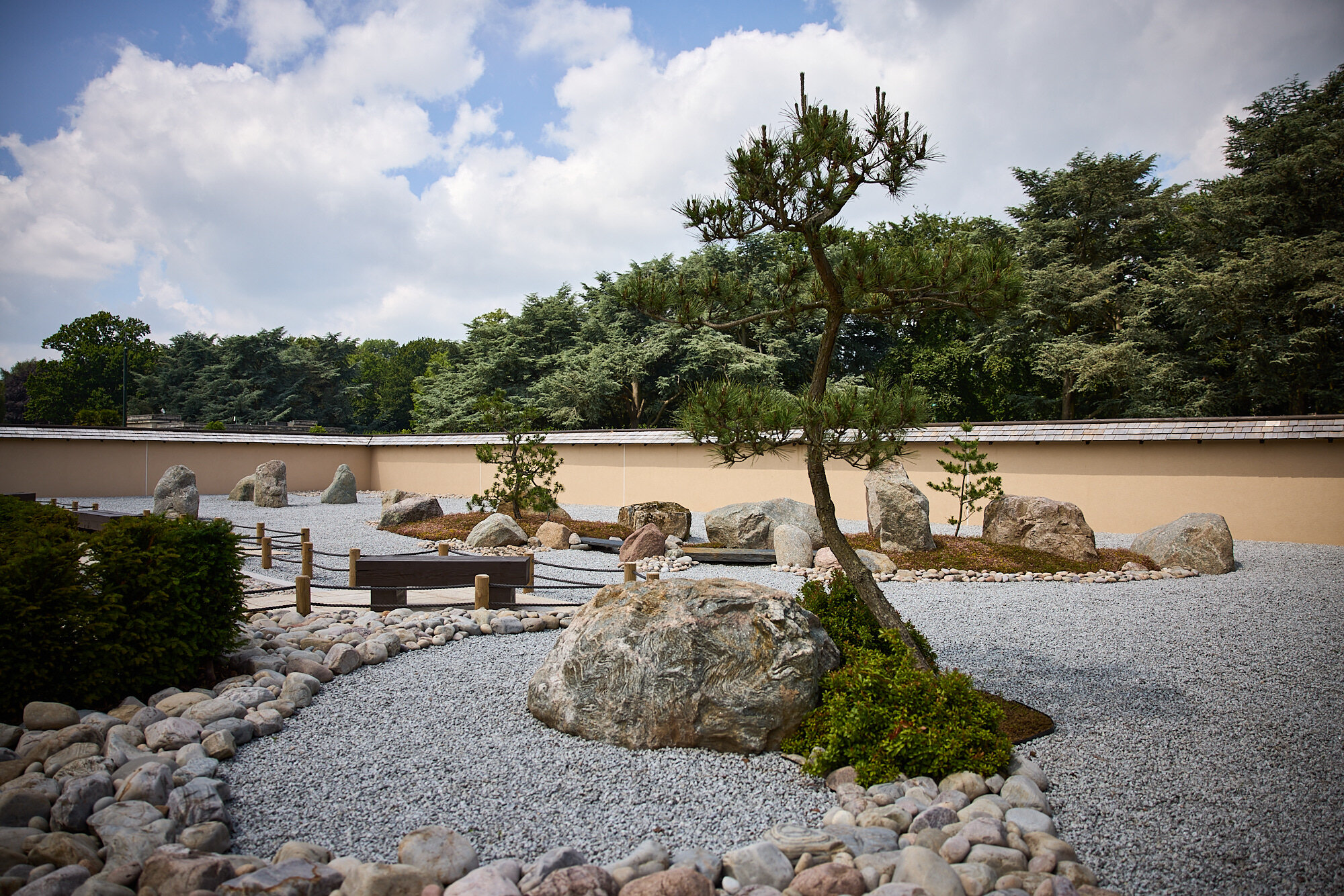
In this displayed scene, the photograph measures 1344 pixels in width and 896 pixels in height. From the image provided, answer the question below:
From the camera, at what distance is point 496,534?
1120 centimetres

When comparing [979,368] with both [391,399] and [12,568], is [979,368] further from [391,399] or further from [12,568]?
[391,399]

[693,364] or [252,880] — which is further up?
[693,364]

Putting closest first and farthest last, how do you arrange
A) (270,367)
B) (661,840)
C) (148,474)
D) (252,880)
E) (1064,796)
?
1. (252,880)
2. (661,840)
3. (1064,796)
4. (148,474)
5. (270,367)

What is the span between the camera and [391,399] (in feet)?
148

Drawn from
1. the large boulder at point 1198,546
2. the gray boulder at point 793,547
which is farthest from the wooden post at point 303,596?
the large boulder at point 1198,546

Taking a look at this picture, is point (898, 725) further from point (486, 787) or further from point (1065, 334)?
point (1065, 334)

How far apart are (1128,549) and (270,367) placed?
116 feet

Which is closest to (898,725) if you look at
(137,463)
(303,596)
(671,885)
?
(671,885)

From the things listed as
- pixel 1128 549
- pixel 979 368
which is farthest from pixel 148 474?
pixel 979 368

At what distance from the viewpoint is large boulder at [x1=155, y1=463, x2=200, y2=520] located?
48.6 ft

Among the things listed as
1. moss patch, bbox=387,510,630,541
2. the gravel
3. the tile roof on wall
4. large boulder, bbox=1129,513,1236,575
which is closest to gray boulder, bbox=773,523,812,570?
the tile roof on wall

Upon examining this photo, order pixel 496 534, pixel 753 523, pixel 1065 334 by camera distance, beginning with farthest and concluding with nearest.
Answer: pixel 1065 334, pixel 496 534, pixel 753 523

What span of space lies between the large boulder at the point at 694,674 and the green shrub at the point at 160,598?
86.5 inches

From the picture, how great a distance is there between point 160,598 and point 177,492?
1343 centimetres
